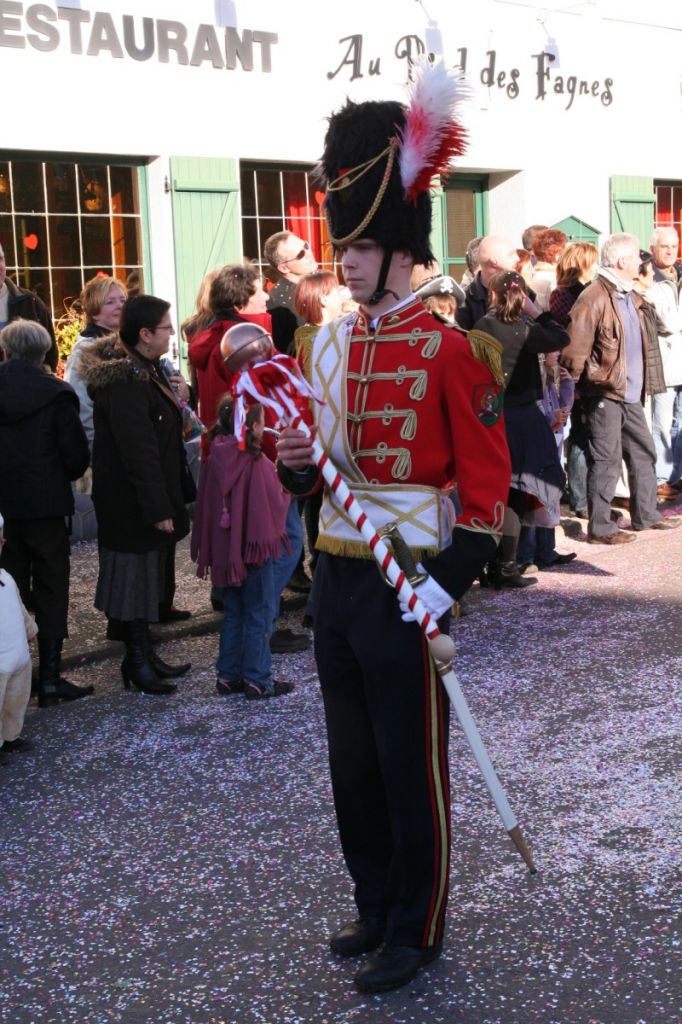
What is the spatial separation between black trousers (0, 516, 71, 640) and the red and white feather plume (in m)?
3.01

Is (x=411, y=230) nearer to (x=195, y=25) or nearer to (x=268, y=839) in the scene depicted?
(x=268, y=839)

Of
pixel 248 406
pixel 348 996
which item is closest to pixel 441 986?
pixel 348 996

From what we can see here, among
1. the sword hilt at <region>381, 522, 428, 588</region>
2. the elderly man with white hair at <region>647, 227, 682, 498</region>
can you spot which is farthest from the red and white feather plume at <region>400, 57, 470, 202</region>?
the elderly man with white hair at <region>647, 227, 682, 498</region>

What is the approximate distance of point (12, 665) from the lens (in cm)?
487

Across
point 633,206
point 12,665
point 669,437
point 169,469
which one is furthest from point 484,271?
point 633,206

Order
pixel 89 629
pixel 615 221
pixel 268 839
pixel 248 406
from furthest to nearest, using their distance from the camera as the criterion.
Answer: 1. pixel 615 221
2. pixel 89 629
3. pixel 268 839
4. pixel 248 406

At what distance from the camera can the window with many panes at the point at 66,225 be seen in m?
10.0

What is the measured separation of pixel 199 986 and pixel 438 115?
2.13 m

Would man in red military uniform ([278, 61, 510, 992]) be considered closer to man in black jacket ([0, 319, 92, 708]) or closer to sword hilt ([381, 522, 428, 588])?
sword hilt ([381, 522, 428, 588])

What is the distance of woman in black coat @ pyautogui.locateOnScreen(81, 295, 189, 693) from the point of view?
5.59 metres

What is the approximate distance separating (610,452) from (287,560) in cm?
320

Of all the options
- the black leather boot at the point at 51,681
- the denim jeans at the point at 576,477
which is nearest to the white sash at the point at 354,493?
the black leather boot at the point at 51,681

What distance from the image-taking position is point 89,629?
22.4ft

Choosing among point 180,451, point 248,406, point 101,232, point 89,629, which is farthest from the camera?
point 101,232
